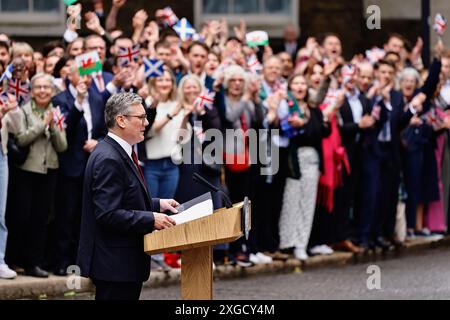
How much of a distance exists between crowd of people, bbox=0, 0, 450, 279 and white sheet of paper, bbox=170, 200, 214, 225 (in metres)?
4.62

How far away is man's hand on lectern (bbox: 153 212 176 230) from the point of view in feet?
29.5

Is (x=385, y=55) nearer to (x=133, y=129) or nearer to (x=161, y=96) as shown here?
(x=161, y=96)

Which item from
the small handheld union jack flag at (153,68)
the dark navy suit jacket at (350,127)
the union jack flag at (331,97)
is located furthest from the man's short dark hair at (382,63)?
the small handheld union jack flag at (153,68)

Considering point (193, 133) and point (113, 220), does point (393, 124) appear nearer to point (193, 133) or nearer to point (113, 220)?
point (193, 133)

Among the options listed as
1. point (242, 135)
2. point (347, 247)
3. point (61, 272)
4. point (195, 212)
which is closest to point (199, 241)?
point (195, 212)

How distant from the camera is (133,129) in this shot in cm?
926

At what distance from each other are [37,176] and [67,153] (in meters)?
0.43

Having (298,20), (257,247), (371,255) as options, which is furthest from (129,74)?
(298,20)

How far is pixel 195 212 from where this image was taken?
889cm

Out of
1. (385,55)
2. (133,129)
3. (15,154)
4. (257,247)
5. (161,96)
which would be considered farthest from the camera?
(385,55)

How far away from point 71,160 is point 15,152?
68cm

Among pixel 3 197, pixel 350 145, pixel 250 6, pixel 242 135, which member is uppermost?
pixel 250 6

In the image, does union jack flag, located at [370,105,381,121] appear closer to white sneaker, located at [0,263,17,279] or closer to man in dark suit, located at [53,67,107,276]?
man in dark suit, located at [53,67,107,276]

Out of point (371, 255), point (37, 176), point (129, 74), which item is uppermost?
point (129, 74)
